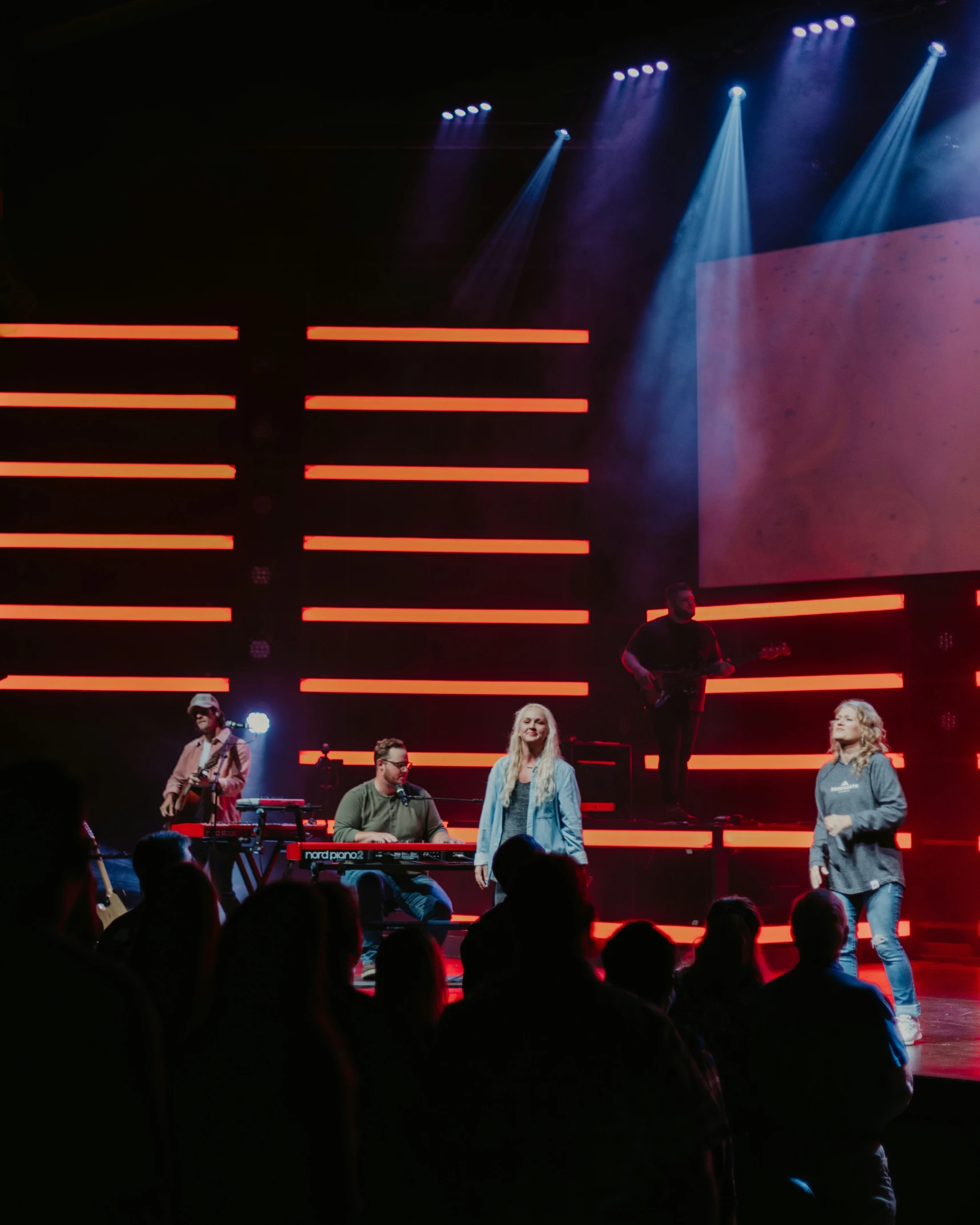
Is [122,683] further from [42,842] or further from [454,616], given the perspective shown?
[42,842]

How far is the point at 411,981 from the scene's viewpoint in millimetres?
2049

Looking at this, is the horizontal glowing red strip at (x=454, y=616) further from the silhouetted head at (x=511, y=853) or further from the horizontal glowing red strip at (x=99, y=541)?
the silhouetted head at (x=511, y=853)

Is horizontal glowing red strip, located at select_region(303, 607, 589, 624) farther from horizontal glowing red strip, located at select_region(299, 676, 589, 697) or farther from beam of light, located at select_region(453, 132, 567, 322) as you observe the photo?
beam of light, located at select_region(453, 132, 567, 322)

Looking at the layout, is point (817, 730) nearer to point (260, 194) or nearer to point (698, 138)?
point (698, 138)

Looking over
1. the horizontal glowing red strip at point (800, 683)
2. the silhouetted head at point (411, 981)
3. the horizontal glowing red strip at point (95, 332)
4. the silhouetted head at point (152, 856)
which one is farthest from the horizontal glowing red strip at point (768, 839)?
the horizontal glowing red strip at point (95, 332)

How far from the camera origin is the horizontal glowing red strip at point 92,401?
10266 mm

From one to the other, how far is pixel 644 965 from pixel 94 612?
28.9 ft

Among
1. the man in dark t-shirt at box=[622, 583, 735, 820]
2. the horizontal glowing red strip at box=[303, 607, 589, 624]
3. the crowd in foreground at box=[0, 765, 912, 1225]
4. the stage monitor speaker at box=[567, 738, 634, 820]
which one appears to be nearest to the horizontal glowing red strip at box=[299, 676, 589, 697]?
the horizontal glowing red strip at box=[303, 607, 589, 624]

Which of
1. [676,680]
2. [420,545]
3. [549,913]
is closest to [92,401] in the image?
[420,545]

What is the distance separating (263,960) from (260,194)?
9618 mm

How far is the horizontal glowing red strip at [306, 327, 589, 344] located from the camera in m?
10.3

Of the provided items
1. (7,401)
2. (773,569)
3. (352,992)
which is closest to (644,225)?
(773,569)

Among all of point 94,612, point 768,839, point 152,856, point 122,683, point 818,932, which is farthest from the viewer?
point 94,612

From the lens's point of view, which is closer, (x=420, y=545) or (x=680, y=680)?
(x=680, y=680)
